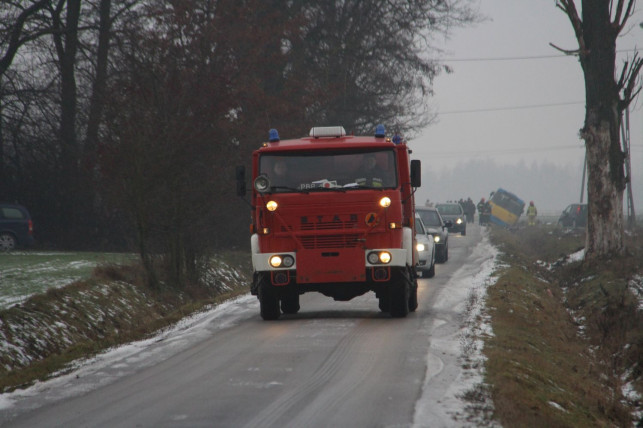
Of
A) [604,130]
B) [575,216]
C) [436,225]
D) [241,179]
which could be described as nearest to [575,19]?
[604,130]

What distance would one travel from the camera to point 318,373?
388 inches

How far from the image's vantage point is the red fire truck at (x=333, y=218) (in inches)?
548

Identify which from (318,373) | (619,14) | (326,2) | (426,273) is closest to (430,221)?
(426,273)

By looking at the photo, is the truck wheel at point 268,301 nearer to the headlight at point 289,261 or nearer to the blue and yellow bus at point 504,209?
the headlight at point 289,261

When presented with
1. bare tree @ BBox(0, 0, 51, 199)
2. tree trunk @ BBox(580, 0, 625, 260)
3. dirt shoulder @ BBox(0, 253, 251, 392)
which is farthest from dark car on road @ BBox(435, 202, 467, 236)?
dirt shoulder @ BBox(0, 253, 251, 392)

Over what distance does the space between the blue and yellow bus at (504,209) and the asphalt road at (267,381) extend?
6535 centimetres

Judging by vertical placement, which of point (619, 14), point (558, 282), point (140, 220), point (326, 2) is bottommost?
point (558, 282)

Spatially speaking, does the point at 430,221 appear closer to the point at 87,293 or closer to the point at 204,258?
the point at 204,258

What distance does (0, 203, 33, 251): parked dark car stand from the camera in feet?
100

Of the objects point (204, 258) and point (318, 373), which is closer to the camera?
point (318, 373)

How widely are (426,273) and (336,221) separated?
35.7ft

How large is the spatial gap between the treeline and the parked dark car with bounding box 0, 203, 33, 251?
2.67 metres

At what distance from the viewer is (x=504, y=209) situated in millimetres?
78625

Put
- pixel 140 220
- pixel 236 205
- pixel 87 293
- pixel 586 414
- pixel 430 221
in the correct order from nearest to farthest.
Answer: pixel 586 414 < pixel 87 293 < pixel 140 220 < pixel 236 205 < pixel 430 221
